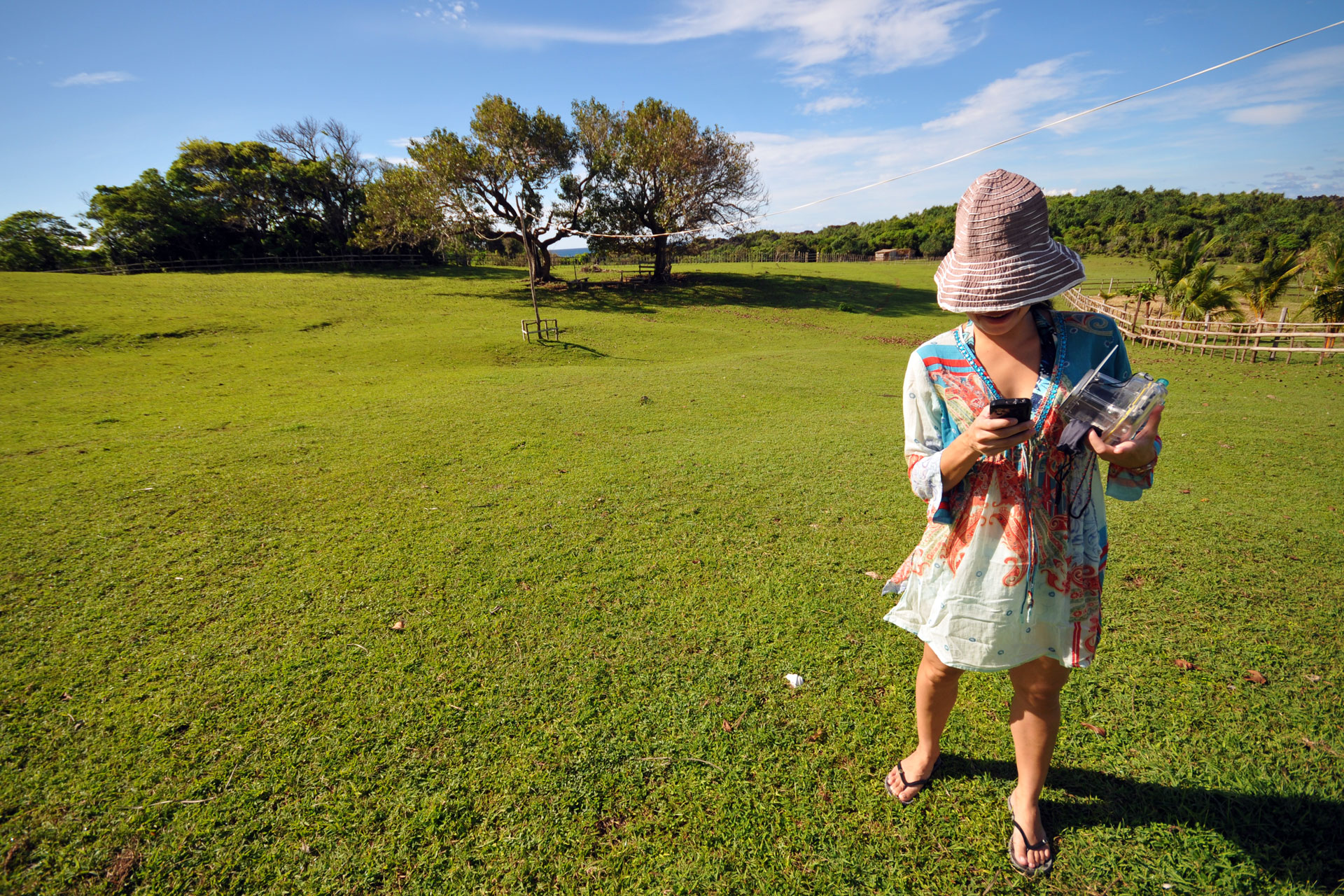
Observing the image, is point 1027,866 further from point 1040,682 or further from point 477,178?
point 477,178

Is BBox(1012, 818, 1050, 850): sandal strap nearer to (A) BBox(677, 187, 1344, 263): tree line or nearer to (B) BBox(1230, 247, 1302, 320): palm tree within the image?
(B) BBox(1230, 247, 1302, 320): palm tree

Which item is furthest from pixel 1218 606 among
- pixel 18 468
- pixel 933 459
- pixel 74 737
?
pixel 18 468

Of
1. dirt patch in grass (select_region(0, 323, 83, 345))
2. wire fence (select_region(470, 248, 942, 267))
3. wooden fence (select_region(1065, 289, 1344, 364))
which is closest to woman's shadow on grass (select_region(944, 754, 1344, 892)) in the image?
wooden fence (select_region(1065, 289, 1344, 364))

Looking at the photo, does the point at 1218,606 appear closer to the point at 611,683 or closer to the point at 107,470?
the point at 611,683

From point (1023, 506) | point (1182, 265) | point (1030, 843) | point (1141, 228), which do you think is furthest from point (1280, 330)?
point (1141, 228)

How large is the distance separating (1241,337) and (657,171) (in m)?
25.1

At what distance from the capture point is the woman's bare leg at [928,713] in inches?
81.9

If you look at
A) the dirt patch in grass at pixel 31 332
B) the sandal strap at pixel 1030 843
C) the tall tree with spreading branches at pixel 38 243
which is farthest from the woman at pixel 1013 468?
the tall tree with spreading branches at pixel 38 243

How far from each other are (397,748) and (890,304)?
32868 millimetres

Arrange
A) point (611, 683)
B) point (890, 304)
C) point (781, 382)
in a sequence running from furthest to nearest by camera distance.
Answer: point (890, 304) < point (781, 382) < point (611, 683)

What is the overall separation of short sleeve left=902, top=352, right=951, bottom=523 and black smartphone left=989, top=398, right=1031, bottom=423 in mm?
318

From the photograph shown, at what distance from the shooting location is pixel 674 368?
45.1 ft

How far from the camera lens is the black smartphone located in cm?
147

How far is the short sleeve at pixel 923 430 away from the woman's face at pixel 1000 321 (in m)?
0.21
